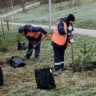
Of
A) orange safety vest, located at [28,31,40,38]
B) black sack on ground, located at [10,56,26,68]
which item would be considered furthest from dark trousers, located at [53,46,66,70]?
orange safety vest, located at [28,31,40,38]

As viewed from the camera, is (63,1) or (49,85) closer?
(49,85)

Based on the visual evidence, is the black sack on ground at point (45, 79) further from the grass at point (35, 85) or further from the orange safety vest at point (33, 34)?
the orange safety vest at point (33, 34)

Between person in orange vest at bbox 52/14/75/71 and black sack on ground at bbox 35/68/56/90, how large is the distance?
177cm

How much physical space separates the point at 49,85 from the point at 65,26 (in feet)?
6.66

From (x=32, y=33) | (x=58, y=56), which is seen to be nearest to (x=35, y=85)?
(x=58, y=56)

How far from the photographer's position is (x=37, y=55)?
1058 cm

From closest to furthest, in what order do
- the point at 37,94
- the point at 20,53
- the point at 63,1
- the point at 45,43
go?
the point at 37,94, the point at 20,53, the point at 45,43, the point at 63,1

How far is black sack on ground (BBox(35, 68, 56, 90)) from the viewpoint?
22.2 feet

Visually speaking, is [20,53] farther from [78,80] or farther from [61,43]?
[78,80]

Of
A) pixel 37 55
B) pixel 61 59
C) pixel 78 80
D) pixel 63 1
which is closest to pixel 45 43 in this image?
pixel 37 55

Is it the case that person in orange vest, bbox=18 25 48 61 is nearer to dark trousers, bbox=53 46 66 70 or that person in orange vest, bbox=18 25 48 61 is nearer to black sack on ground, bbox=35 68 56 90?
dark trousers, bbox=53 46 66 70

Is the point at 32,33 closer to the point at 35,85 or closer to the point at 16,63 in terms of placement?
the point at 16,63

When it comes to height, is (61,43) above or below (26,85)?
above

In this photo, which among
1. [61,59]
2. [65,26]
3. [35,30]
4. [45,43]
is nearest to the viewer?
[65,26]
